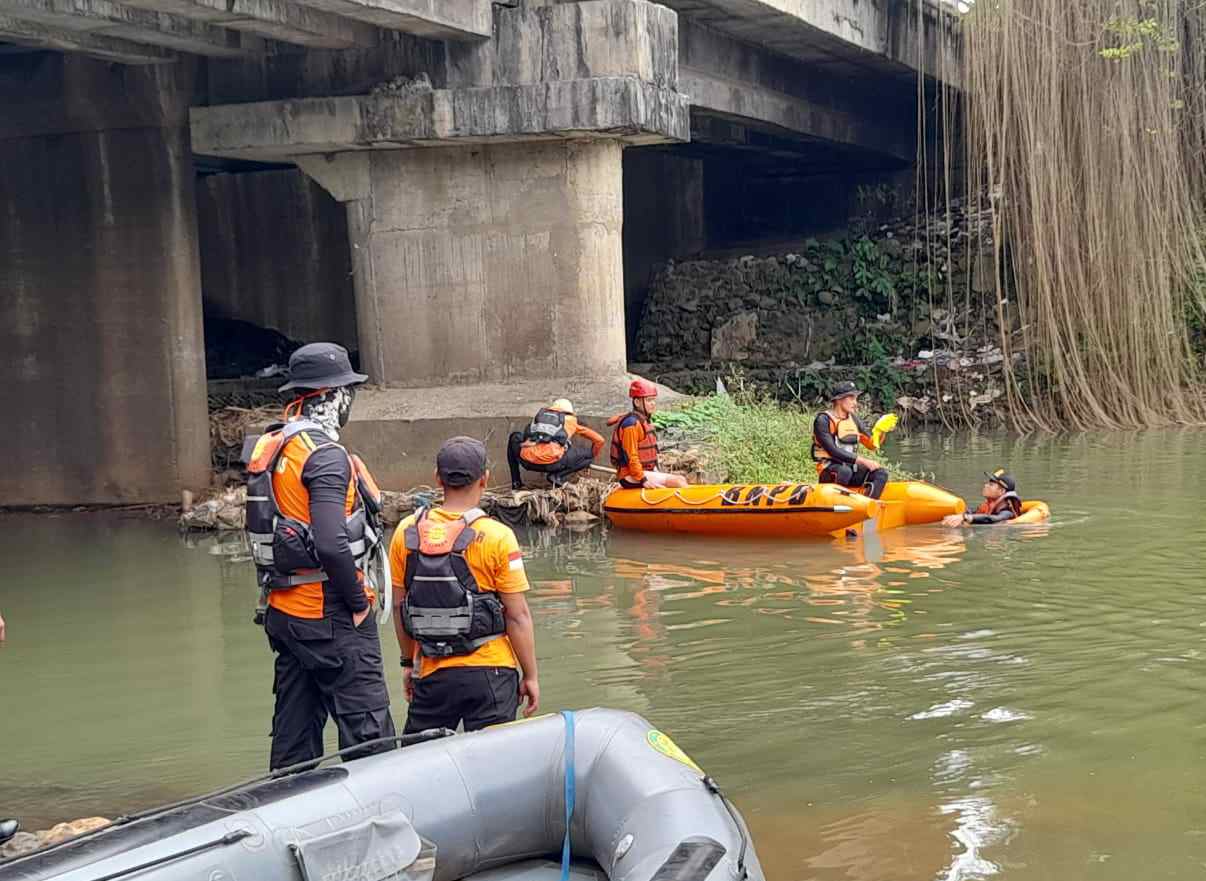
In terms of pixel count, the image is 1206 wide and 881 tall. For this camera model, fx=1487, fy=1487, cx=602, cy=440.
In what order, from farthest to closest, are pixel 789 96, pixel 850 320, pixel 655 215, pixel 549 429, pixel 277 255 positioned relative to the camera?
pixel 655 215
pixel 277 255
pixel 850 320
pixel 789 96
pixel 549 429

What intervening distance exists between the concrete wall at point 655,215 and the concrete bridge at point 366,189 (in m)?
9.23

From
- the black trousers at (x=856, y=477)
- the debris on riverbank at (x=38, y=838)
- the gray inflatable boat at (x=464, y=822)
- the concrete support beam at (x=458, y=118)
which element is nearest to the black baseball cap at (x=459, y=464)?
A: the gray inflatable boat at (x=464, y=822)

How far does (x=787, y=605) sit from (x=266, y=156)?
7.99m

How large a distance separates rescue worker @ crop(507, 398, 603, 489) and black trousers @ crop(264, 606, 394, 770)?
308 inches

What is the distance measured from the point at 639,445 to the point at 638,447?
0.02m

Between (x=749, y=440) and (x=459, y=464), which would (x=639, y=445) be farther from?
(x=459, y=464)

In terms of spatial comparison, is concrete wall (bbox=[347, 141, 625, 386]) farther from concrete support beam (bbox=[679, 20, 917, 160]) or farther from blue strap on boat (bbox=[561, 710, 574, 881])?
blue strap on boat (bbox=[561, 710, 574, 881])

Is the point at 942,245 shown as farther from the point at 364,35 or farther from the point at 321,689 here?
the point at 321,689

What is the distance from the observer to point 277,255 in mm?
23156

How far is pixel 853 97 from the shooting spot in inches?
936

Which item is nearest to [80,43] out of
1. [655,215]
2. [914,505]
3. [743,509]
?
[743,509]

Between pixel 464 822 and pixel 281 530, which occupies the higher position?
pixel 281 530

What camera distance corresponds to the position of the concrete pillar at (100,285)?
1498 centimetres

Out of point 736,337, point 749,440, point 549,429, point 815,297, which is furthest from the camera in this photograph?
point 736,337
